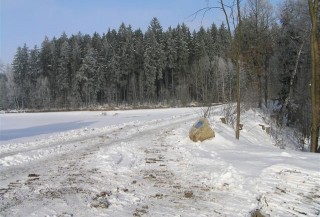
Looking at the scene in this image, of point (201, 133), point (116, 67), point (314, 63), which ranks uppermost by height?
point (116, 67)

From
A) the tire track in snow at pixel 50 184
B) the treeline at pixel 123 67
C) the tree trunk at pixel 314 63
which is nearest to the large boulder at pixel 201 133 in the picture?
the tree trunk at pixel 314 63

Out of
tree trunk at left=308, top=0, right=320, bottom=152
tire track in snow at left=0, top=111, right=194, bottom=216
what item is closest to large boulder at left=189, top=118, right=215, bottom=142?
tree trunk at left=308, top=0, right=320, bottom=152

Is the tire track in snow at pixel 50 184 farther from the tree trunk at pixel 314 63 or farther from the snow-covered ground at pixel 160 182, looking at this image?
the tree trunk at pixel 314 63

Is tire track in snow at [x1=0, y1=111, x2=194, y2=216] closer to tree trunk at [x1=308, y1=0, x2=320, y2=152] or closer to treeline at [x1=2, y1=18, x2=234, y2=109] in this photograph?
tree trunk at [x1=308, y1=0, x2=320, y2=152]

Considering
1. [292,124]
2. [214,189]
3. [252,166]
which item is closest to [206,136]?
[252,166]

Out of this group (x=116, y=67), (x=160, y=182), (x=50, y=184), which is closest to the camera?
(x=50, y=184)

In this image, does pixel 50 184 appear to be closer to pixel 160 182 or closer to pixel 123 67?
pixel 160 182

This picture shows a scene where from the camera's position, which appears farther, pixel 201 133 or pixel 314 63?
pixel 201 133

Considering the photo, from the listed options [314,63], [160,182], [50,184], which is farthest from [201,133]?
[50,184]

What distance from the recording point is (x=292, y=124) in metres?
33.4

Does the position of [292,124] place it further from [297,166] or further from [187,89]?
[187,89]

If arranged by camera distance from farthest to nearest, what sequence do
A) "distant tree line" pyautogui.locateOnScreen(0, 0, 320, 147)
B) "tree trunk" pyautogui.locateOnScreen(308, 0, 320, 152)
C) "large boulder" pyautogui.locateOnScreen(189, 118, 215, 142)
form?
"distant tree line" pyautogui.locateOnScreen(0, 0, 320, 147)
"large boulder" pyautogui.locateOnScreen(189, 118, 215, 142)
"tree trunk" pyautogui.locateOnScreen(308, 0, 320, 152)

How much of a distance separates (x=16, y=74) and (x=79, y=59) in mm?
16912

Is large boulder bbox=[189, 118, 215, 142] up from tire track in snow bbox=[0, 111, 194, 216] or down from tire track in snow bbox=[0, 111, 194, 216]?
up
